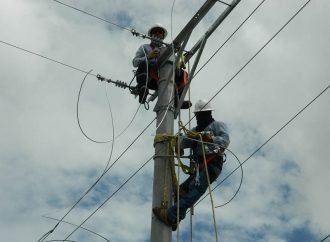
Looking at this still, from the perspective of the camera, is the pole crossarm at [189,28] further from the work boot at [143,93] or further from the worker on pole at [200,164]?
the worker on pole at [200,164]

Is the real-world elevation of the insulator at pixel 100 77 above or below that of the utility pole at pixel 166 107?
above

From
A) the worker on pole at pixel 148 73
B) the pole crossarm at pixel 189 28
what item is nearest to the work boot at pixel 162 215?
the worker on pole at pixel 148 73

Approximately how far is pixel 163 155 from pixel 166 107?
0.58m

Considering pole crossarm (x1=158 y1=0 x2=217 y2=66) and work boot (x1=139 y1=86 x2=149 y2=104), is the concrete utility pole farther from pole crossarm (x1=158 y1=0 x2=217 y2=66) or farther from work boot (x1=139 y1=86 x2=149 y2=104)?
work boot (x1=139 y1=86 x2=149 y2=104)

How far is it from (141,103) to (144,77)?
1.07ft

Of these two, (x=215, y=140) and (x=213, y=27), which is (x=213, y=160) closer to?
(x=215, y=140)

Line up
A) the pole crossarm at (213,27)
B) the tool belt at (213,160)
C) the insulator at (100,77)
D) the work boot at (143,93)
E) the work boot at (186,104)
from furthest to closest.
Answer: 1. the insulator at (100,77)
2. the work boot at (143,93)
3. the work boot at (186,104)
4. the tool belt at (213,160)
5. the pole crossarm at (213,27)

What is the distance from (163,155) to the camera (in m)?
6.30

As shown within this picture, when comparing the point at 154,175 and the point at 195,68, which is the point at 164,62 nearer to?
the point at 195,68

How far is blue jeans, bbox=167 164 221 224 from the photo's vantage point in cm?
593

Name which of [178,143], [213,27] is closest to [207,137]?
[178,143]

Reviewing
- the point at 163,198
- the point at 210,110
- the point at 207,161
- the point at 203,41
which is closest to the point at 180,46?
the point at 203,41

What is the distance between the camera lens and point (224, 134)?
662 centimetres

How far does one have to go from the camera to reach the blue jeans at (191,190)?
593 centimetres
